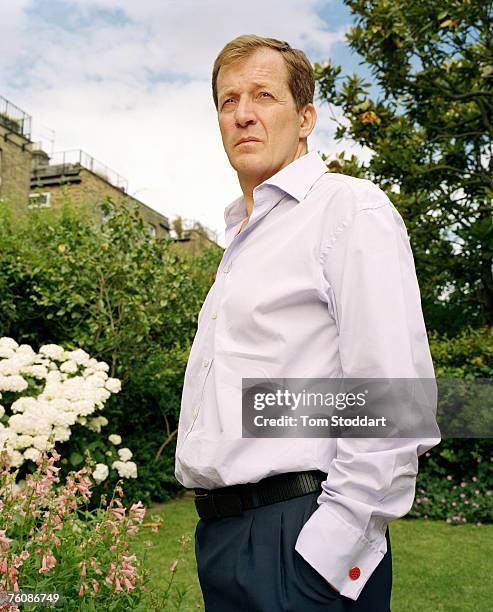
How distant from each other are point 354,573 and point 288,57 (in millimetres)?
1516

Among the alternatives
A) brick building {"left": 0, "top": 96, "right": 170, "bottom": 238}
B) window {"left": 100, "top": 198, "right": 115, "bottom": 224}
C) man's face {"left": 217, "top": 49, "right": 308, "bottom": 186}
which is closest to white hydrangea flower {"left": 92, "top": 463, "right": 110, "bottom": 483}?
window {"left": 100, "top": 198, "right": 115, "bottom": 224}

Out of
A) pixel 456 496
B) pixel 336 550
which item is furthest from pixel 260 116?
pixel 456 496

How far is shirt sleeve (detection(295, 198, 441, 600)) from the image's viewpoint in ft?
4.79

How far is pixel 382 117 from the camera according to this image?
9273mm

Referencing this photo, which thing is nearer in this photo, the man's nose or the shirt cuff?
the shirt cuff

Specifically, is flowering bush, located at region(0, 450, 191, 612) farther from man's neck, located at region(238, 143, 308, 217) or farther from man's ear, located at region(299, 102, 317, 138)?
man's ear, located at region(299, 102, 317, 138)

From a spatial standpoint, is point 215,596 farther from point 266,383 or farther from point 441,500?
point 441,500

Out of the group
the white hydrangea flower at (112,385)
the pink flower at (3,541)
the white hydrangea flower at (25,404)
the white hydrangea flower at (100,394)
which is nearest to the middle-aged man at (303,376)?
the pink flower at (3,541)

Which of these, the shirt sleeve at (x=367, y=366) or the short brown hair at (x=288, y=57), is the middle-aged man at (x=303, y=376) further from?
the short brown hair at (x=288, y=57)

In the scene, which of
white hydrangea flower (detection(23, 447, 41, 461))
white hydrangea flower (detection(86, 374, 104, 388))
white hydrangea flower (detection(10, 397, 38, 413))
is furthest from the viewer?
white hydrangea flower (detection(86, 374, 104, 388))

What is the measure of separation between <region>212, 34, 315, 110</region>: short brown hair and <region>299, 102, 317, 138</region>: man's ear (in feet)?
0.07

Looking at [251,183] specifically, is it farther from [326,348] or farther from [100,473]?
[100,473]

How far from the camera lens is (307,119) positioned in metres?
2.04

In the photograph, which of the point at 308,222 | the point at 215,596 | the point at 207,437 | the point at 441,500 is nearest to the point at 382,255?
the point at 308,222
